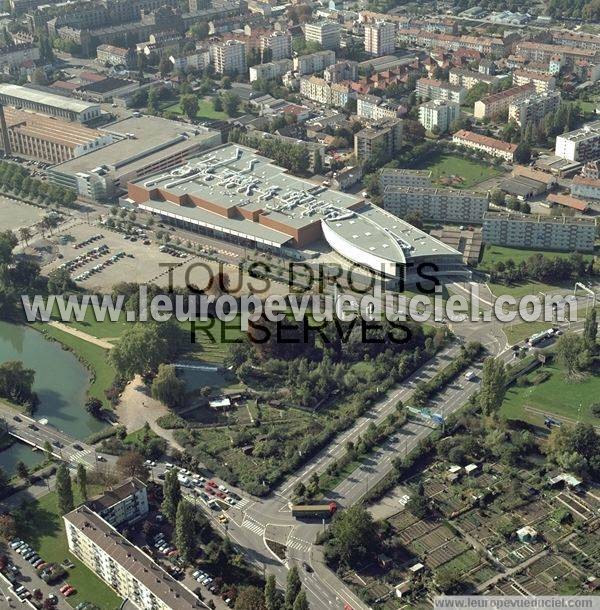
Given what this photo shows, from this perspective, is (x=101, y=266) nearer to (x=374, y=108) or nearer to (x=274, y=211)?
(x=274, y=211)

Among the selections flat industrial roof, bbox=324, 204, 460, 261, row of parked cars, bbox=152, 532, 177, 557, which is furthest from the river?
flat industrial roof, bbox=324, 204, 460, 261

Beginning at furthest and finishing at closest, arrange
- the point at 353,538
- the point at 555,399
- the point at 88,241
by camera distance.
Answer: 1. the point at 88,241
2. the point at 555,399
3. the point at 353,538

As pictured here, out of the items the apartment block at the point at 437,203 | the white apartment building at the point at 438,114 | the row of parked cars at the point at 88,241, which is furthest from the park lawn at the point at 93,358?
the white apartment building at the point at 438,114

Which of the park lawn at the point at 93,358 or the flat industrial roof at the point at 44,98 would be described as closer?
the park lawn at the point at 93,358

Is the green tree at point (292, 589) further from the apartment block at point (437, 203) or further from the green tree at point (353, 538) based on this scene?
the apartment block at point (437, 203)

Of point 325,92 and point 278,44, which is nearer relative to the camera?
point 325,92

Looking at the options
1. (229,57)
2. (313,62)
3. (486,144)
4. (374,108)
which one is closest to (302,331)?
(486,144)
